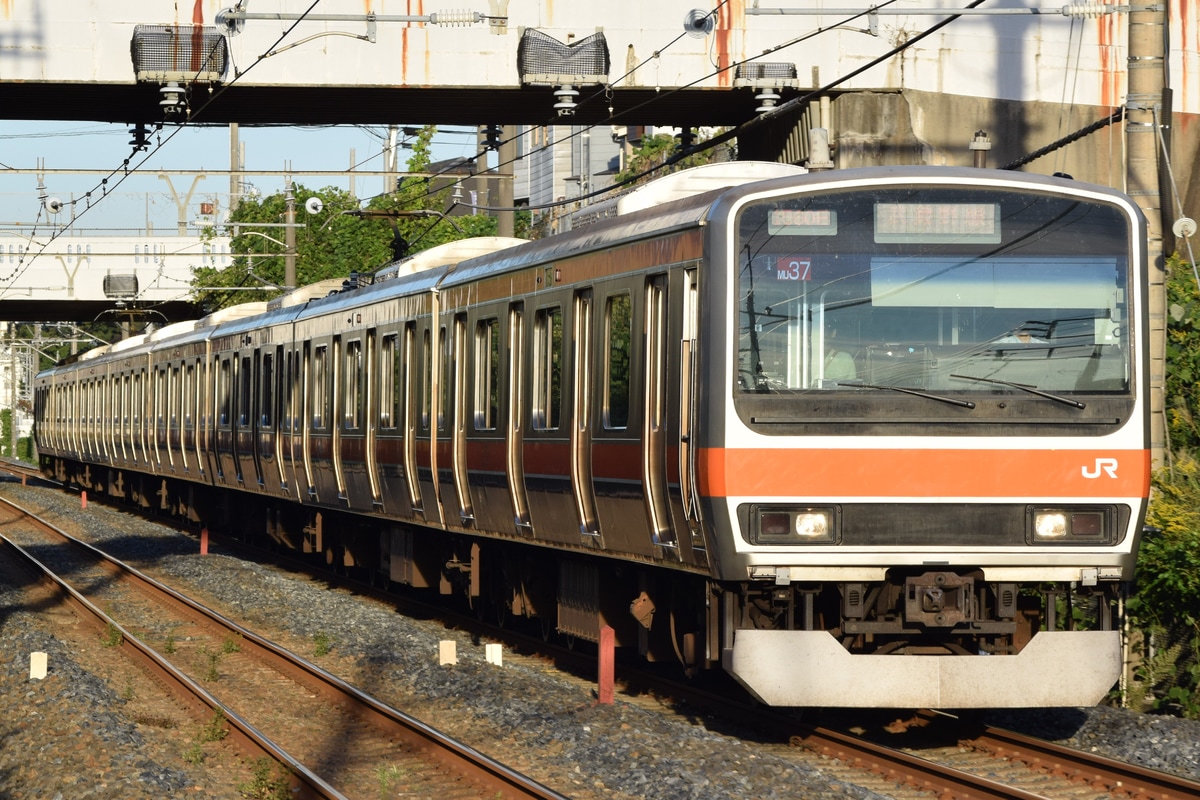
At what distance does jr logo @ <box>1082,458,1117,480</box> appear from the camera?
9.45 meters

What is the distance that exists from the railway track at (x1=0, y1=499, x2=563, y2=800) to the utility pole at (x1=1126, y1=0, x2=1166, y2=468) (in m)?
5.27

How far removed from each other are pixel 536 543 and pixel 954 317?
422cm

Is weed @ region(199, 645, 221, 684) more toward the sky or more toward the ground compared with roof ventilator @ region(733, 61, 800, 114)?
more toward the ground

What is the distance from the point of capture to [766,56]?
64.3ft

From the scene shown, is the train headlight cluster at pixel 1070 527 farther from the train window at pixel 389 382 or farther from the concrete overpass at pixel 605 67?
the concrete overpass at pixel 605 67

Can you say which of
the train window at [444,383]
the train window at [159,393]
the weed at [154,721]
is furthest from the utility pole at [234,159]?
the weed at [154,721]

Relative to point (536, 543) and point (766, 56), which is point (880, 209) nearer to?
point (536, 543)

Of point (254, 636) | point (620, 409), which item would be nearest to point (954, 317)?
point (620, 409)

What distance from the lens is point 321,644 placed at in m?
15.0

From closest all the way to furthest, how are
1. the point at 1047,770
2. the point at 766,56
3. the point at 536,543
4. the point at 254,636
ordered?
the point at 1047,770, the point at 536,543, the point at 254,636, the point at 766,56

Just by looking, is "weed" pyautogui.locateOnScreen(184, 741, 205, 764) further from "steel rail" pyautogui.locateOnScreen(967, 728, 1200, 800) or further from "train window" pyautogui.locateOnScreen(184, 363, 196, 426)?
"train window" pyautogui.locateOnScreen(184, 363, 196, 426)

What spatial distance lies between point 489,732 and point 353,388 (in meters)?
7.37

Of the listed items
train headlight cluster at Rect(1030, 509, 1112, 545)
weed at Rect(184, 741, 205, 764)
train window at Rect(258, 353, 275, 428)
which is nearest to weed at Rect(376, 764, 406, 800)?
weed at Rect(184, 741, 205, 764)

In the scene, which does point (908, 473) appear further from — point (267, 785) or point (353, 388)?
point (353, 388)
